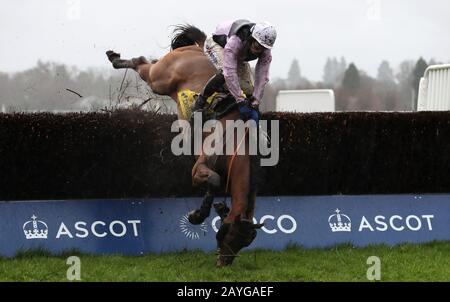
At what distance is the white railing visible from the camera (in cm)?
1211

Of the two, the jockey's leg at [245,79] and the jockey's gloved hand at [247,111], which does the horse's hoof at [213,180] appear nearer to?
the jockey's gloved hand at [247,111]

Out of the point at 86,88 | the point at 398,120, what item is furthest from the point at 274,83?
the point at 398,120

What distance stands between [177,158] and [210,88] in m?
1.43

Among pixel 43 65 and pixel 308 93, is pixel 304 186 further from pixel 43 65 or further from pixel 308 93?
pixel 308 93

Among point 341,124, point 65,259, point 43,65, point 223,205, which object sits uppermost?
point 43,65


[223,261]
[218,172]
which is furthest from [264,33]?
[223,261]

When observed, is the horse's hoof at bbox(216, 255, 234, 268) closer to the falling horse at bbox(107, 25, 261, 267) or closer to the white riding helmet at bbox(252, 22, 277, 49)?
the falling horse at bbox(107, 25, 261, 267)

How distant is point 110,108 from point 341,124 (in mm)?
2479

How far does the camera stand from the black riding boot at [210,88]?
24.5ft

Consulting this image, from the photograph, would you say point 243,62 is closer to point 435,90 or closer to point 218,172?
point 218,172

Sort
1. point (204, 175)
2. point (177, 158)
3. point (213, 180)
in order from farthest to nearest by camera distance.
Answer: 1. point (177, 158)
2. point (204, 175)
3. point (213, 180)

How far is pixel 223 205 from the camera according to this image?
742 cm

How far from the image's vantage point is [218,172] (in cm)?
751

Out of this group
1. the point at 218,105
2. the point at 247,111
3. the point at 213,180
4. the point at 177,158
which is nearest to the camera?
the point at 213,180
